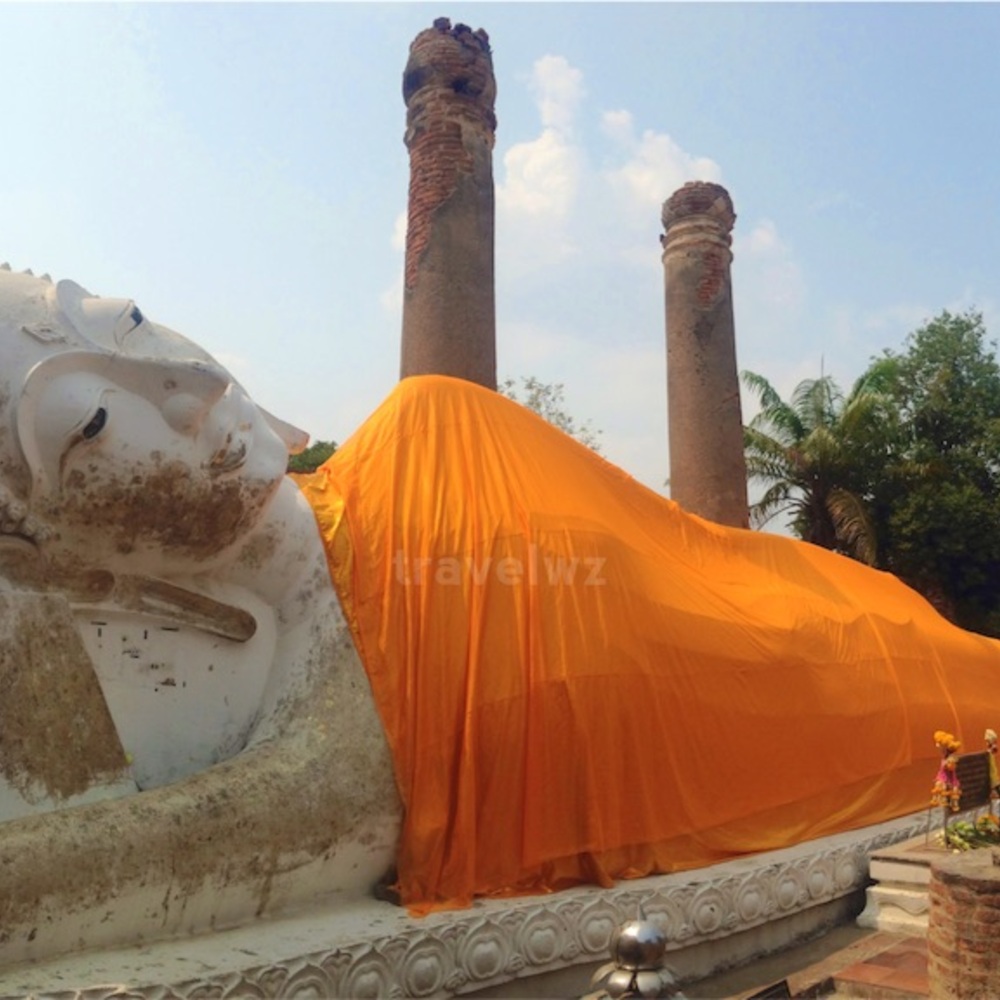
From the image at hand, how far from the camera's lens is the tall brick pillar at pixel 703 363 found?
9492 mm

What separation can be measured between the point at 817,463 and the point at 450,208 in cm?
977

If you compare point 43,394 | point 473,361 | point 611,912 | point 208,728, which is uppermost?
point 473,361

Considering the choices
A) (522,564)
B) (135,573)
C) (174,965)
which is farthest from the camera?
(522,564)

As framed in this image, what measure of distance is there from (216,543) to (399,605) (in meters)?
0.64

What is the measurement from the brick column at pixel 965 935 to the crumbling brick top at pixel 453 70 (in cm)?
601

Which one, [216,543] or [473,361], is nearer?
[216,543]

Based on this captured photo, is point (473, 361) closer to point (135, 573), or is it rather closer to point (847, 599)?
point (847, 599)

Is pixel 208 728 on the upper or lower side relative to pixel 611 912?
upper

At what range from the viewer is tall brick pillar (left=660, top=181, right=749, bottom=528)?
9.49m

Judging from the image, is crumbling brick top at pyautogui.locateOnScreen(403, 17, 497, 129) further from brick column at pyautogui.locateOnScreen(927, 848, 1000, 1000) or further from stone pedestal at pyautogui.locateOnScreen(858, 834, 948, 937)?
brick column at pyautogui.locateOnScreen(927, 848, 1000, 1000)

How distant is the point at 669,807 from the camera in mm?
3811

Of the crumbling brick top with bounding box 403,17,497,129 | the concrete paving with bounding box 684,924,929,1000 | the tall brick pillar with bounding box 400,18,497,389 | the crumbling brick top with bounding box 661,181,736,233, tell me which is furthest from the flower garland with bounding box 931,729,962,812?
the crumbling brick top with bounding box 661,181,736,233

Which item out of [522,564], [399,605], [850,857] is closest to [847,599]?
[850,857]

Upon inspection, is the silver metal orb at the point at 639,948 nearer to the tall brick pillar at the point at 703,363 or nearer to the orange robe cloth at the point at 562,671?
the orange robe cloth at the point at 562,671
